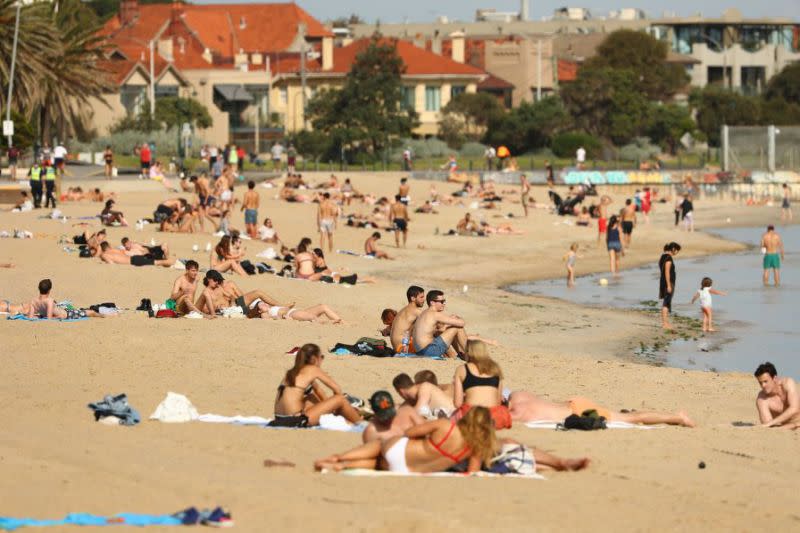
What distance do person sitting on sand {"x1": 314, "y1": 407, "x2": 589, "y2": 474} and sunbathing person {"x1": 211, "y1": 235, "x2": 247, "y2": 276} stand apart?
12.9m

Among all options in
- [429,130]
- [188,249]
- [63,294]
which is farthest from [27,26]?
[429,130]

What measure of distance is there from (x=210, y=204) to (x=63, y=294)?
1144 centimetres

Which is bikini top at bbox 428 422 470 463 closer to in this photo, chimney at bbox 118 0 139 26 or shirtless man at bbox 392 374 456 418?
shirtless man at bbox 392 374 456 418

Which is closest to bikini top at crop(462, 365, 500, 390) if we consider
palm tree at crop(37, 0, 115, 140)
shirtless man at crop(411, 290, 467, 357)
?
shirtless man at crop(411, 290, 467, 357)

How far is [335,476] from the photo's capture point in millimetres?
9703

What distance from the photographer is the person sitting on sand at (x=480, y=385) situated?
37.8ft

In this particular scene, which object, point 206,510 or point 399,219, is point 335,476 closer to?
point 206,510

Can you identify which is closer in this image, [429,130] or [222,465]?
[222,465]

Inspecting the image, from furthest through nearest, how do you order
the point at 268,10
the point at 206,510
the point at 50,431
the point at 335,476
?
the point at 268,10, the point at 50,431, the point at 335,476, the point at 206,510

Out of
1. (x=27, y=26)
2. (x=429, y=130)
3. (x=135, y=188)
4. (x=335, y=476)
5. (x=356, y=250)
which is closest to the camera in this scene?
(x=335, y=476)

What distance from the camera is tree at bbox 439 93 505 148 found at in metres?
73.7

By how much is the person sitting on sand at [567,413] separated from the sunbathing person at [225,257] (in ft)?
36.3

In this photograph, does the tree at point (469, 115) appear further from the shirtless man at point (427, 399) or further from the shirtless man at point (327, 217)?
the shirtless man at point (427, 399)

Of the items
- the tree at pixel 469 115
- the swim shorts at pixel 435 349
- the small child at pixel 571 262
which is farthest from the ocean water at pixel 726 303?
the tree at pixel 469 115
